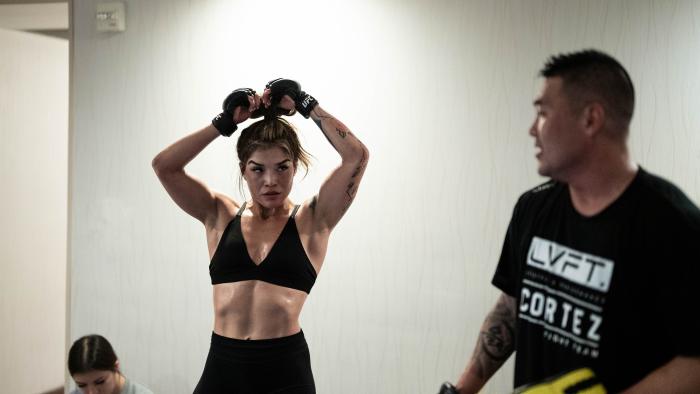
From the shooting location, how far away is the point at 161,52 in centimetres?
322

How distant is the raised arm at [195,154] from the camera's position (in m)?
2.29

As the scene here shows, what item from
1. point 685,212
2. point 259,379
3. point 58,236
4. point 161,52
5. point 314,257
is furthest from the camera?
point 58,236

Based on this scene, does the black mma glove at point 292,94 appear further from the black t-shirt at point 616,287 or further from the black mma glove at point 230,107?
the black t-shirt at point 616,287

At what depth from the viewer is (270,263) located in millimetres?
2229

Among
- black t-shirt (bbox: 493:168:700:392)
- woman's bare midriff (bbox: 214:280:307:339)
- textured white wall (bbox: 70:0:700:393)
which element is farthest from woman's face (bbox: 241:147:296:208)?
black t-shirt (bbox: 493:168:700:392)

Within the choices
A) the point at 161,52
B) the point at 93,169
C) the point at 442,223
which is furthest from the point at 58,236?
the point at 442,223

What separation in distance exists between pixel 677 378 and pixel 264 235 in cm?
132

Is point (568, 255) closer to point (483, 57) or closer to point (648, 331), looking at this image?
point (648, 331)

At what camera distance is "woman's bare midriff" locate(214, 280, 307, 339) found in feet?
7.24

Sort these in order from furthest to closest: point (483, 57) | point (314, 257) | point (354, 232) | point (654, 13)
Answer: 1. point (354, 232)
2. point (483, 57)
3. point (654, 13)
4. point (314, 257)

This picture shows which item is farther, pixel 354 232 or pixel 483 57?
pixel 354 232

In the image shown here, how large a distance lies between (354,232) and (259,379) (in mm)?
969

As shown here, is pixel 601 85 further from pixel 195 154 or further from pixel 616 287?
pixel 195 154

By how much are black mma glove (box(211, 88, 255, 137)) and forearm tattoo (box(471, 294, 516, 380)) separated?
1.05 metres
